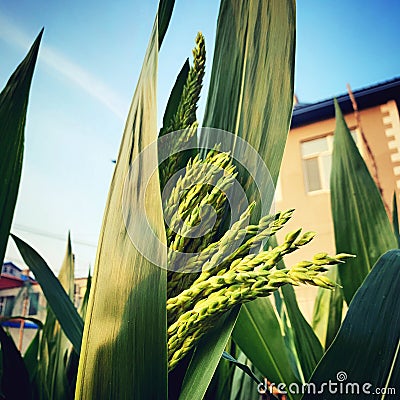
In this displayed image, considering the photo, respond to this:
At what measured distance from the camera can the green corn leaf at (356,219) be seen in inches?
10.9

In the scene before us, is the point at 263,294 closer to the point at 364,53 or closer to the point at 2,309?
the point at 2,309

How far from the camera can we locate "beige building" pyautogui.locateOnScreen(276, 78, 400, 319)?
402cm

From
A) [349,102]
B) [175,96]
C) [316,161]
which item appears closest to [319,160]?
[316,161]

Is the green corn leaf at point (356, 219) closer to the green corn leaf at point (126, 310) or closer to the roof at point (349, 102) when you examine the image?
the green corn leaf at point (126, 310)

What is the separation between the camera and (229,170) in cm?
13

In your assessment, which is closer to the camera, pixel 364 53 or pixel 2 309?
pixel 2 309

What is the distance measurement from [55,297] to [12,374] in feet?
0.25

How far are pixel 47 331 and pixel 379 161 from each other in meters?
4.30

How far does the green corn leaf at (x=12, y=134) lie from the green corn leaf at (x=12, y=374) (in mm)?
96

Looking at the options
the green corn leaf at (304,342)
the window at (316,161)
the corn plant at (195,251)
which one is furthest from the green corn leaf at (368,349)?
the window at (316,161)

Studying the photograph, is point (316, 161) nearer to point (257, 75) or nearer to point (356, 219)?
point (356, 219)

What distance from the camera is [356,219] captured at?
29 centimetres

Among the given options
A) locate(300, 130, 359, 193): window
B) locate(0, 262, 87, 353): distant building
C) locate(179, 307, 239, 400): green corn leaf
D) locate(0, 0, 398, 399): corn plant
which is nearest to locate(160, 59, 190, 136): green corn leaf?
locate(0, 0, 398, 399): corn plant

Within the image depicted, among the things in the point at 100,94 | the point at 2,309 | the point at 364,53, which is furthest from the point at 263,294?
the point at 364,53
